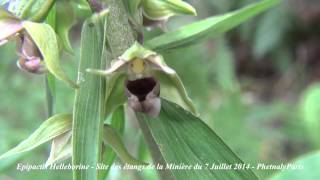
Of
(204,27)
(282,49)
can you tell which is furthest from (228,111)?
(282,49)

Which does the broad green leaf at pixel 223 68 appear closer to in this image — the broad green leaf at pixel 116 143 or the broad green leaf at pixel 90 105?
the broad green leaf at pixel 116 143

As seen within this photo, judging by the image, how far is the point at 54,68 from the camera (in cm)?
138

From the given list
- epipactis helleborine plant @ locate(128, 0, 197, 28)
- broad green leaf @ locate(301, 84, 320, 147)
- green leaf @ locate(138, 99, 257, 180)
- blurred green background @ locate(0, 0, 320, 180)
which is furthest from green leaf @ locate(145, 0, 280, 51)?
broad green leaf @ locate(301, 84, 320, 147)

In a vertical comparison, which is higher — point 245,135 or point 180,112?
point 180,112

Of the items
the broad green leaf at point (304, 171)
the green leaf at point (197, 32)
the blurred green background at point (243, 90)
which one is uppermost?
the green leaf at point (197, 32)

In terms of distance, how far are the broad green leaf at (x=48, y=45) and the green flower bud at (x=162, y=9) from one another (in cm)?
29

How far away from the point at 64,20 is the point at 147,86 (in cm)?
33

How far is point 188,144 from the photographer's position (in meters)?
1.57

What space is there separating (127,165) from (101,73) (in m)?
0.38

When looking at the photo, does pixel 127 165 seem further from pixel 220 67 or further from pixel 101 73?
pixel 220 67

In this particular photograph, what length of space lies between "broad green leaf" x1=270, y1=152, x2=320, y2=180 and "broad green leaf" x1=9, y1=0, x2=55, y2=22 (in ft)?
2.22

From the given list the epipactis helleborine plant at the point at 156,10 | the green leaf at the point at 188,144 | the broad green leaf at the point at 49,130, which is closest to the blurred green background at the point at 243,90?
the green leaf at the point at 188,144

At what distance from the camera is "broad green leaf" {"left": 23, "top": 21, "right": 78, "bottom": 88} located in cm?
138

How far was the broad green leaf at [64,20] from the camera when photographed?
1.65 m
